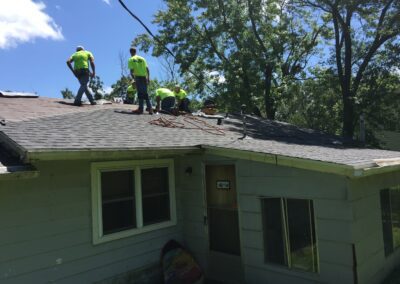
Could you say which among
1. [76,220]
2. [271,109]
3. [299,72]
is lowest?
[76,220]

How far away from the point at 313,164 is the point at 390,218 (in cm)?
315

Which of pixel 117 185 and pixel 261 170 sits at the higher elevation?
pixel 261 170

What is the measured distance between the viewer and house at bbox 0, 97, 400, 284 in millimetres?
5656

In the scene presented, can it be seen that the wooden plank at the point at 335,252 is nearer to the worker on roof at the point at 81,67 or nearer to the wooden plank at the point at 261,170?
the wooden plank at the point at 261,170

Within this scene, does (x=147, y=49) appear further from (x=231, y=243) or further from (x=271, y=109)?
(x=231, y=243)

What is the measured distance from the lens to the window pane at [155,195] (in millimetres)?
7633

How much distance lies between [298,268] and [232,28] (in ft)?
56.2

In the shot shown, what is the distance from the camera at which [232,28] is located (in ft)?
70.5

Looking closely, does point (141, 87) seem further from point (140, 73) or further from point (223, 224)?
point (223, 224)

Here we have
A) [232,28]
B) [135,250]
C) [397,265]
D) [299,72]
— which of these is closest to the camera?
[135,250]

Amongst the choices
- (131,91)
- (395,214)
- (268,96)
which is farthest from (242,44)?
(395,214)

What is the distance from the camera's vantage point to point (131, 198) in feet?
24.2

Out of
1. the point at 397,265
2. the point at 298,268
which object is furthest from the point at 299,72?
the point at 298,268

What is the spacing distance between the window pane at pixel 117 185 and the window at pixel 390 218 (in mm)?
4844
